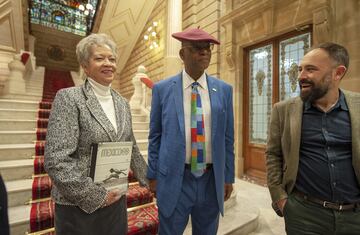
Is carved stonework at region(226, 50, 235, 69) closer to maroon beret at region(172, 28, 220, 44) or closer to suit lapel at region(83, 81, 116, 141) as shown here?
maroon beret at region(172, 28, 220, 44)

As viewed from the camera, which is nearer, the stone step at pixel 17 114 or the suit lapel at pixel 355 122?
the suit lapel at pixel 355 122

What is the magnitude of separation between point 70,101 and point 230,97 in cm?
97

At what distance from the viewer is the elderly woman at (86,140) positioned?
3.27 feet

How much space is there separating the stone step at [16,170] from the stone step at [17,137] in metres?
0.48

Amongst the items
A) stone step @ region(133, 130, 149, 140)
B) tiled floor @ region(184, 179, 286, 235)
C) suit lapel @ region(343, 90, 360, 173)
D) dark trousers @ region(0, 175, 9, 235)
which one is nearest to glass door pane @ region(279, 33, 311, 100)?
tiled floor @ region(184, 179, 286, 235)

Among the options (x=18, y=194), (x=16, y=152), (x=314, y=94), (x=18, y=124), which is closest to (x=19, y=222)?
(x=18, y=194)

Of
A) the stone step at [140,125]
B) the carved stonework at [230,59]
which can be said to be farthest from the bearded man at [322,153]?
the carved stonework at [230,59]

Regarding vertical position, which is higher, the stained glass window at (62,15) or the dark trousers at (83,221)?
the stained glass window at (62,15)

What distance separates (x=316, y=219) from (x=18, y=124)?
147 inches

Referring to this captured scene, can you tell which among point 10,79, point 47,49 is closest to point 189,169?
point 10,79

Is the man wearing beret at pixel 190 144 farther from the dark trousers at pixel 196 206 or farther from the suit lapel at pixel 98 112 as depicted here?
the suit lapel at pixel 98 112

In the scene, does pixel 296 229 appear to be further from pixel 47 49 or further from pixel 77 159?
pixel 47 49

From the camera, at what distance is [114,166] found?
1.14 metres

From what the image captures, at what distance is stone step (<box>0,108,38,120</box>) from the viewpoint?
3514mm
